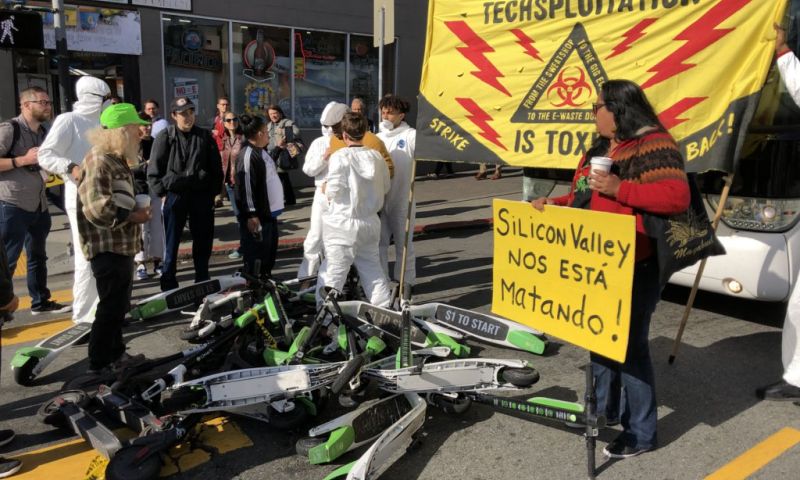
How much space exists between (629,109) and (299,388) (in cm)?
222

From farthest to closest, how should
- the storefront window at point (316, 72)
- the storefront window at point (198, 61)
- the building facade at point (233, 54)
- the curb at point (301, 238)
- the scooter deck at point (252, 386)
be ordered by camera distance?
the storefront window at point (316, 72) → the storefront window at point (198, 61) → the building facade at point (233, 54) → the curb at point (301, 238) → the scooter deck at point (252, 386)

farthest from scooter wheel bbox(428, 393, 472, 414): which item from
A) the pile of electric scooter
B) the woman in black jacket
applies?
the woman in black jacket

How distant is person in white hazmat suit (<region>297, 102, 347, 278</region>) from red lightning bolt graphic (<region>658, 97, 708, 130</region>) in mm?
2693

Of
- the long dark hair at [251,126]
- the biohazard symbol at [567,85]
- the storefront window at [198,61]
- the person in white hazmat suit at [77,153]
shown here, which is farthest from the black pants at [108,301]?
the storefront window at [198,61]

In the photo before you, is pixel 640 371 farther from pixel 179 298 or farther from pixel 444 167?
pixel 444 167

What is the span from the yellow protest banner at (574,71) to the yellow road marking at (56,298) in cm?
385

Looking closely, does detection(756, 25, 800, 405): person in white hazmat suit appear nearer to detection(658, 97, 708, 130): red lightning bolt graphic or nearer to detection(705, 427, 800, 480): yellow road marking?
detection(705, 427, 800, 480): yellow road marking

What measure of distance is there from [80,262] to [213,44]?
934cm

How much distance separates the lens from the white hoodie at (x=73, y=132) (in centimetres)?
534

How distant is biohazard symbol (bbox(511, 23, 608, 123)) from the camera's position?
5.03m

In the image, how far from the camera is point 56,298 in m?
6.61

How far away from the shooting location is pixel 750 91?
421 centimetres

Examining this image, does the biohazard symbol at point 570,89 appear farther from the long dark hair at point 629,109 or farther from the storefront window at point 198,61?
the storefront window at point 198,61

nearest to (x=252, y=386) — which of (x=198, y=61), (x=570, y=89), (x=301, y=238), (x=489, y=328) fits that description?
(x=489, y=328)
